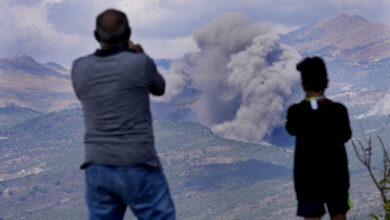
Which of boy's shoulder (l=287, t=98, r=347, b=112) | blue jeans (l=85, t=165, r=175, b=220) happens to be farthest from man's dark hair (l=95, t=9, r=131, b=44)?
boy's shoulder (l=287, t=98, r=347, b=112)

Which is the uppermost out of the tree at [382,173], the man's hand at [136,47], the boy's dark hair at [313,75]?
the man's hand at [136,47]

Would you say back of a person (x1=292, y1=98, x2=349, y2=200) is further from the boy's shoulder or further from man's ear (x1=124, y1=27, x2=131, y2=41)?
man's ear (x1=124, y1=27, x2=131, y2=41)

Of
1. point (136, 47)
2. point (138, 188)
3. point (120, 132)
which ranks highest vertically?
point (136, 47)

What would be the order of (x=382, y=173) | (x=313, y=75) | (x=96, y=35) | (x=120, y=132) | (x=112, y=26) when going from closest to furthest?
(x=120, y=132), (x=112, y=26), (x=96, y=35), (x=313, y=75), (x=382, y=173)

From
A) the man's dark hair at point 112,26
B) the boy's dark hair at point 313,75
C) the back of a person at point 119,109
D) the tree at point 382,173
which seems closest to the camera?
the back of a person at point 119,109

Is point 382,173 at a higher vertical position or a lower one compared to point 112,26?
lower

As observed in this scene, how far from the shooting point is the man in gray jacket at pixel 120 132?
520 centimetres

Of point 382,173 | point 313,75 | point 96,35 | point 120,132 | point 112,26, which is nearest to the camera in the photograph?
point 120,132

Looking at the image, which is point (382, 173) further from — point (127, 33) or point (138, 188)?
point (127, 33)

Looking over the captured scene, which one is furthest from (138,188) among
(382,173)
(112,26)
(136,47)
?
(382,173)

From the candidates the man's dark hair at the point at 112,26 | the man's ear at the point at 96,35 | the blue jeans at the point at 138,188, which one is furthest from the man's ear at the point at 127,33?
the blue jeans at the point at 138,188

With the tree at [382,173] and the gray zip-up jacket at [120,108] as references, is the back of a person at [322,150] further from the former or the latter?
the gray zip-up jacket at [120,108]

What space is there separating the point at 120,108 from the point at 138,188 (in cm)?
61

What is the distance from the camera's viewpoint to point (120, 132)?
5.21 meters
